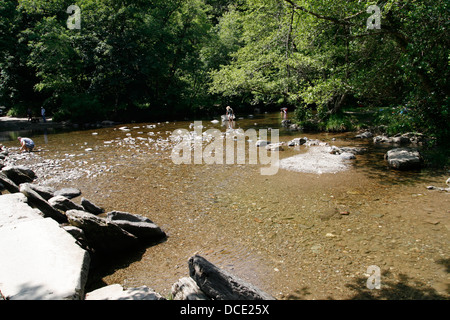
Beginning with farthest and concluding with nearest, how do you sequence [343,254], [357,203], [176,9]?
[176,9], [357,203], [343,254]

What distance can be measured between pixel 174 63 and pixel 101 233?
1124 inches

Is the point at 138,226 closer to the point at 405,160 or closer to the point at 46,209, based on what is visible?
the point at 46,209

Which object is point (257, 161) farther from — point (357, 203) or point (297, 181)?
point (357, 203)

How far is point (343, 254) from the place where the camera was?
4996mm

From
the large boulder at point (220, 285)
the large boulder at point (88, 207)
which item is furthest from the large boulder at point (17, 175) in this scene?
the large boulder at point (220, 285)

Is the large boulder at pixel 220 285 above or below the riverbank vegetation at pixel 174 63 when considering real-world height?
below

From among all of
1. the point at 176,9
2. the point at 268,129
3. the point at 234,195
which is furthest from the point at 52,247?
the point at 176,9

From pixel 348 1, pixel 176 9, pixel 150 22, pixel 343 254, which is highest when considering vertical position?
pixel 176 9

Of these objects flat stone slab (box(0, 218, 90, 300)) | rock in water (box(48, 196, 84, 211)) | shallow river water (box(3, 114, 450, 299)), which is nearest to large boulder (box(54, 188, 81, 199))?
shallow river water (box(3, 114, 450, 299))

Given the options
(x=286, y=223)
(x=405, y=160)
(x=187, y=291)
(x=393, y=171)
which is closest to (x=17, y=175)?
(x=187, y=291)

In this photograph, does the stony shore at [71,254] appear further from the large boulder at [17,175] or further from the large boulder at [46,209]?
the large boulder at [17,175]

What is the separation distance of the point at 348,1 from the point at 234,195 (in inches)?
280

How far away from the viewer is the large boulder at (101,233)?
522cm

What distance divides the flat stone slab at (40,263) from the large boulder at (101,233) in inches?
14.6
